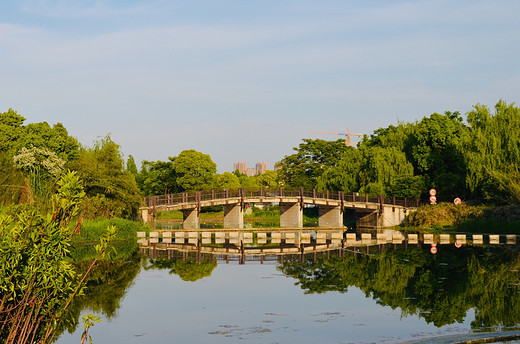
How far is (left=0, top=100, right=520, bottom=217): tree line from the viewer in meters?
48.8

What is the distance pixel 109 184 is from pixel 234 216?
15.2m

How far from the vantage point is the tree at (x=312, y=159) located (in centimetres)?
9144

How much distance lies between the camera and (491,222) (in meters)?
49.9

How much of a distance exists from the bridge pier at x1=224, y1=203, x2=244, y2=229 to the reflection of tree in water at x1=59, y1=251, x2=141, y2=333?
2499 cm

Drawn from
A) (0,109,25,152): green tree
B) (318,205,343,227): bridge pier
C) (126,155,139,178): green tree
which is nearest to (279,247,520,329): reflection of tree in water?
(318,205,343,227): bridge pier

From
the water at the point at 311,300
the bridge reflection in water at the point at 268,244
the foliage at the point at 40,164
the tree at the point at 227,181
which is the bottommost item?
the water at the point at 311,300

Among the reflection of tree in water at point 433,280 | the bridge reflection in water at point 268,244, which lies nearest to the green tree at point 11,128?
the bridge reflection in water at point 268,244

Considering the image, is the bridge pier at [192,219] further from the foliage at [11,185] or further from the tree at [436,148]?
the tree at [436,148]

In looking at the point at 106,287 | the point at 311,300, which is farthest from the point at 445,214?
the point at 106,287

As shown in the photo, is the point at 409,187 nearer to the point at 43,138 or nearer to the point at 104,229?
the point at 104,229

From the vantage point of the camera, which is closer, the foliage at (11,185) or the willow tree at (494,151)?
the foliage at (11,185)

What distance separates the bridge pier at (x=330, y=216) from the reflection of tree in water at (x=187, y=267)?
31.3 m

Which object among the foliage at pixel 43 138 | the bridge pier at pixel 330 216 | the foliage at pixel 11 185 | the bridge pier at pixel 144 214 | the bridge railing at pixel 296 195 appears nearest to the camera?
the foliage at pixel 11 185

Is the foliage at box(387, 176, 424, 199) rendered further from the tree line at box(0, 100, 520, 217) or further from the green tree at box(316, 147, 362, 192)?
the green tree at box(316, 147, 362, 192)
